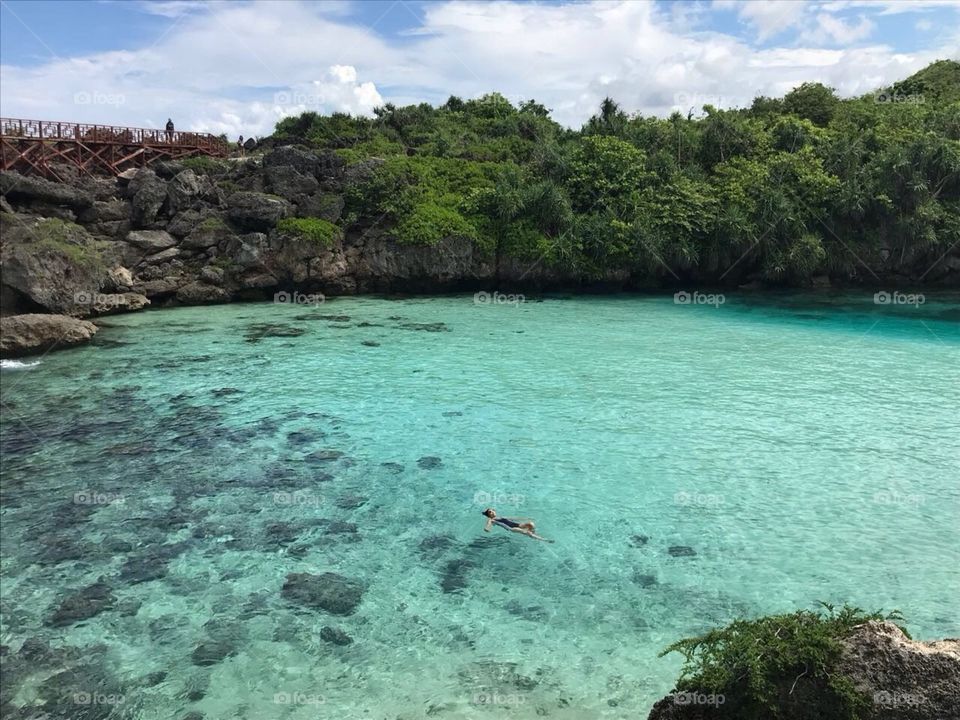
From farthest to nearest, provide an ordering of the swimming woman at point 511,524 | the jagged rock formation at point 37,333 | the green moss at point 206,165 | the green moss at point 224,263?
1. the green moss at point 206,165
2. the green moss at point 224,263
3. the jagged rock formation at point 37,333
4. the swimming woman at point 511,524

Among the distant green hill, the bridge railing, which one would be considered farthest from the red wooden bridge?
the distant green hill

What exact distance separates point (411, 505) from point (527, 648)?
3660 mm

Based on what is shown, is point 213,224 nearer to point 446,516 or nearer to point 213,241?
point 213,241

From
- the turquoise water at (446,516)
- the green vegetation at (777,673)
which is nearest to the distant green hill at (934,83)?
the turquoise water at (446,516)

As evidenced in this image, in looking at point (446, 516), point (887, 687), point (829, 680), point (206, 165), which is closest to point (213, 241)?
point (206, 165)

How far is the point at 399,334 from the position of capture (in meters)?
21.8

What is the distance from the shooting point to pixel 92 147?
30.1 metres

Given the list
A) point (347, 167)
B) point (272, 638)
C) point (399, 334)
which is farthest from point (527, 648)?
point (347, 167)

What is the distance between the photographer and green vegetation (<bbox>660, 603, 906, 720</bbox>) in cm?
385

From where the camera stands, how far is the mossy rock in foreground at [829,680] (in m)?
3.83

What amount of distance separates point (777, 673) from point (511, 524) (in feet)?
17.9

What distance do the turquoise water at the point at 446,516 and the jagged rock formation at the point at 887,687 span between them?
7.90 ft

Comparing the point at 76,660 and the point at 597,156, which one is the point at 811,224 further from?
the point at 76,660

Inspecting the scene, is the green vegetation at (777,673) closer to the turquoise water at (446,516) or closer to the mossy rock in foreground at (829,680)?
the mossy rock in foreground at (829,680)
